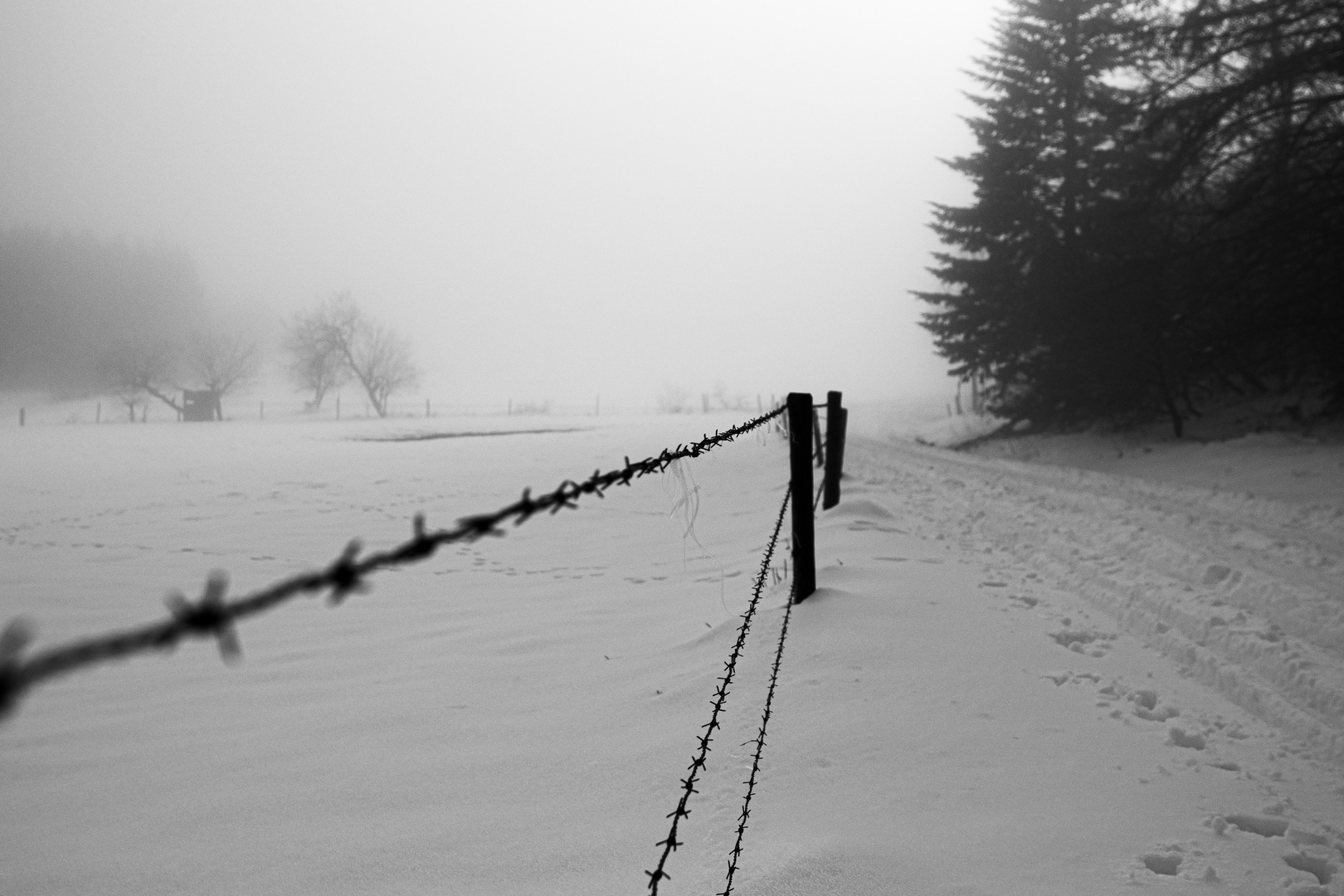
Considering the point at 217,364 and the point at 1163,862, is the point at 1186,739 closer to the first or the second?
the point at 1163,862

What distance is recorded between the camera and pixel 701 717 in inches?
140

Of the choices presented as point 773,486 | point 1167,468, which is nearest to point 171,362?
point 773,486

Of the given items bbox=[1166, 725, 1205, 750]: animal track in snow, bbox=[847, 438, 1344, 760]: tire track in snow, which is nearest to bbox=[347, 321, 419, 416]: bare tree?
bbox=[847, 438, 1344, 760]: tire track in snow

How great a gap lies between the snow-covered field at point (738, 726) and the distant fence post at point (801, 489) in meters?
0.14

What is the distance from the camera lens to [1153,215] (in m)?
15.8

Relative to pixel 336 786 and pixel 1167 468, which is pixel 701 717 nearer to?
pixel 336 786

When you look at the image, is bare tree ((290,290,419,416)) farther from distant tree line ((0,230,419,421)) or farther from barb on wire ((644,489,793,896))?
barb on wire ((644,489,793,896))

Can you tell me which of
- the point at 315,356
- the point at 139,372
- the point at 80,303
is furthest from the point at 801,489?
the point at 80,303

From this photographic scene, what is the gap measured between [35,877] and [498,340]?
17085 centimetres

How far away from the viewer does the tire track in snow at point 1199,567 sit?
3818 millimetres

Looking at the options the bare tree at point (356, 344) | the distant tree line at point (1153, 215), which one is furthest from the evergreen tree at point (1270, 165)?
the bare tree at point (356, 344)

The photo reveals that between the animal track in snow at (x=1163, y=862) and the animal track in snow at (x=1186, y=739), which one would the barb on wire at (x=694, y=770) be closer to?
the animal track in snow at (x=1163, y=862)

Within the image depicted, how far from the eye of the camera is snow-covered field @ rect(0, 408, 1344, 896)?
256 cm

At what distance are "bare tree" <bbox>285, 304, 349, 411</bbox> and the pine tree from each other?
47.8 metres
